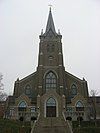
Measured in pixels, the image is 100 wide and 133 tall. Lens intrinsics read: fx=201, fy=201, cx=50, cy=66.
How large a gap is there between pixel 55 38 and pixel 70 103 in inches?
656

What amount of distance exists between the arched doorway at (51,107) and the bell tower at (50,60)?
2488mm

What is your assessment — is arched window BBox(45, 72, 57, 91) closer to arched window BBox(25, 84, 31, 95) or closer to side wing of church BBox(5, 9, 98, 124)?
side wing of church BBox(5, 9, 98, 124)

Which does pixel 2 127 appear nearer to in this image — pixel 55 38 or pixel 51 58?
pixel 51 58

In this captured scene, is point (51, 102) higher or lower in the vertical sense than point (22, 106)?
higher

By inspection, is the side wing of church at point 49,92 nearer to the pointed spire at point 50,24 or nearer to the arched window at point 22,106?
the arched window at point 22,106

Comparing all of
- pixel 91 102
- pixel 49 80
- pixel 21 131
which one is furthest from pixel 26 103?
pixel 21 131

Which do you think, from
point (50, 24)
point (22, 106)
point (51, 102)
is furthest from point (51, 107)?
point (50, 24)

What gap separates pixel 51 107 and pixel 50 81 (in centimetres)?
613

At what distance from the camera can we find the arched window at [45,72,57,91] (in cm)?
4309

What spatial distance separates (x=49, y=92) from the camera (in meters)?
40.4

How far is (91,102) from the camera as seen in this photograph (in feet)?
141

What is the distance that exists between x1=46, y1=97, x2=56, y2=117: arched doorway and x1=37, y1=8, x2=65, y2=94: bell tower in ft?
8.16

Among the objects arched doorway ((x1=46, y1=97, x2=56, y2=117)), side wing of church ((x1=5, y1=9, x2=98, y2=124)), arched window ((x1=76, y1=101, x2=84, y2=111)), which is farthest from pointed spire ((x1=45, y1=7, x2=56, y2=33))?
arched window ((x1=76, y1=101, x2=84, y2=111))

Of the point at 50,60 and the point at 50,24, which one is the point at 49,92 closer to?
the point at 50,60
